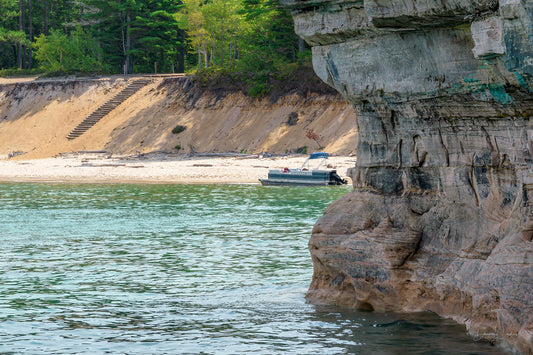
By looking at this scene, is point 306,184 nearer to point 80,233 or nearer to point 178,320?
point 80,233

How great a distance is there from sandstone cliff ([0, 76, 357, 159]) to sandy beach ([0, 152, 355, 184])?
2.77 meters

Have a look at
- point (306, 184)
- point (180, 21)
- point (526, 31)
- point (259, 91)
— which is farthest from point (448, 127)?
point (180, 21)

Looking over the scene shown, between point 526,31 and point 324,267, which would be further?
point 324,267

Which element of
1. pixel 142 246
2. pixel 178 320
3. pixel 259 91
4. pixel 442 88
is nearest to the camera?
pixel 442 88

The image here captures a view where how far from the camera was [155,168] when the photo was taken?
47.4 metres

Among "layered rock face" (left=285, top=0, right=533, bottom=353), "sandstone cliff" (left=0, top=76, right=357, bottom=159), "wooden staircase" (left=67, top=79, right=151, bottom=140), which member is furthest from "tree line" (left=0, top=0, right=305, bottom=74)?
"layered rock face" (left=285, top=0, right=533, bottom=353)

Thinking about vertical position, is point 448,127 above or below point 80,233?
above

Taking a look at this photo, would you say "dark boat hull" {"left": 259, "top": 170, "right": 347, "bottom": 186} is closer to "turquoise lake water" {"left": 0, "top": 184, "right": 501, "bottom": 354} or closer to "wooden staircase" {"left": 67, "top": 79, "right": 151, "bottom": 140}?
"turquoise lake water" {"left": 0, "top": 184, "right": 501, "bottom": 354}

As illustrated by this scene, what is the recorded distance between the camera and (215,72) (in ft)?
195

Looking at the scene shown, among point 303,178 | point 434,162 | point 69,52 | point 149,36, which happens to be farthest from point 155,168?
point 434,162

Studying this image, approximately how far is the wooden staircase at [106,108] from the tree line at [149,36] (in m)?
4.08

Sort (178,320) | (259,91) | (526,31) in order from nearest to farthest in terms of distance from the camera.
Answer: (526,31), (178,320), (259,91)

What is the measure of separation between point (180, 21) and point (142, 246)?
4663 cm

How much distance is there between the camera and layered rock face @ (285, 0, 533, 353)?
8648 mm
